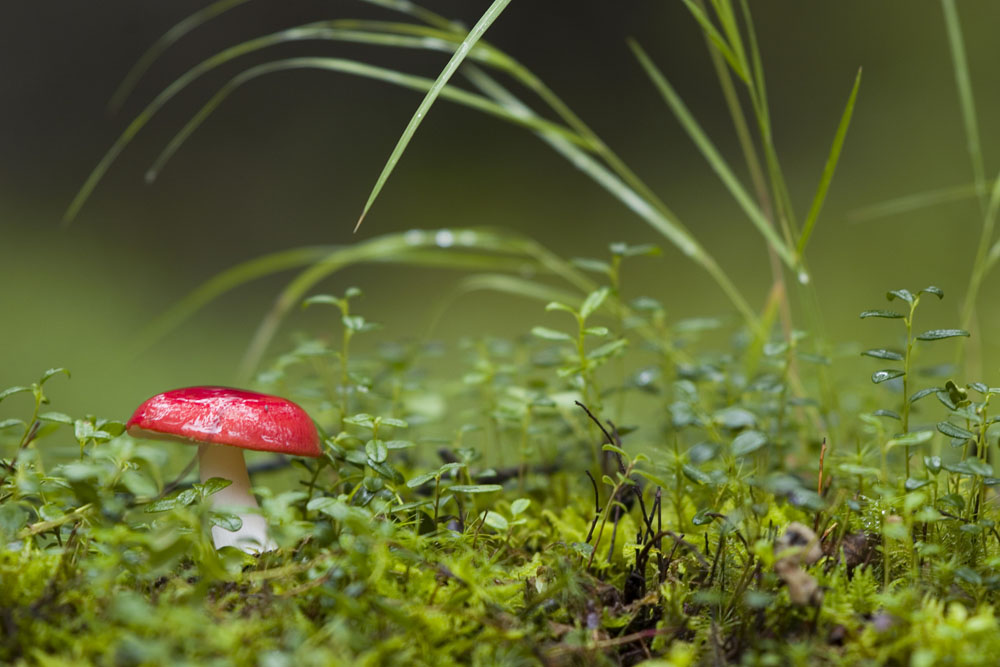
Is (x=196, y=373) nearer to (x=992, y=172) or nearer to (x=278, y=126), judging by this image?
(x=278, y=126)

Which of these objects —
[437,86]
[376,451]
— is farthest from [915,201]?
[376,451]

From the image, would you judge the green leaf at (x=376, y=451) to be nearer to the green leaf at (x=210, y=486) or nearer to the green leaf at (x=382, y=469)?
the green leaf at (x=382, y=469)

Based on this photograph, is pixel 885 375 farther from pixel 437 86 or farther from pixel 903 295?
pixel 437 86

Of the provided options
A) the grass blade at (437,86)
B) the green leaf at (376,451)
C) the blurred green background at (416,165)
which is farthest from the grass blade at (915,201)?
the green leaf at (376,451)

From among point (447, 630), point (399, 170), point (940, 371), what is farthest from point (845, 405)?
point (399, 170)

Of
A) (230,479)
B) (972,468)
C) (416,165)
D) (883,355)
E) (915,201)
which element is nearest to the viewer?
(972,468)

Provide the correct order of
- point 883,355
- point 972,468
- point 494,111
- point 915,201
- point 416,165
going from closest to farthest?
point 972,468 < point 883,355 < point 494,111 < point 915,201 < point 416,165

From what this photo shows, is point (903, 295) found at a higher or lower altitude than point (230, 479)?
higher
